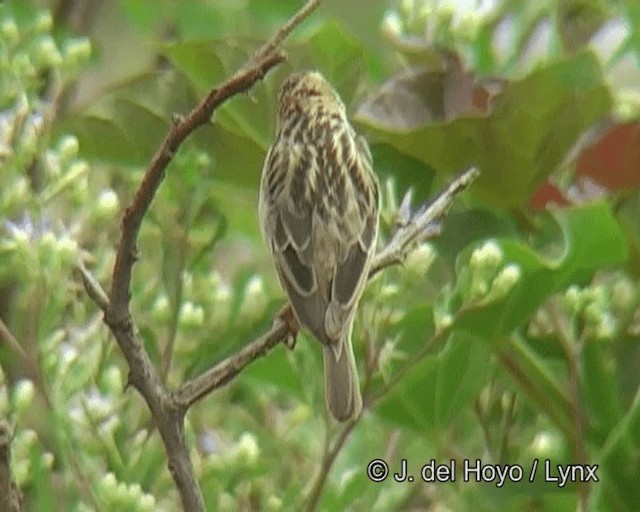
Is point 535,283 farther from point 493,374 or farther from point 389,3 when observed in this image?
point 389,3

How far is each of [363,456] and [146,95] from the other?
572 millimetres

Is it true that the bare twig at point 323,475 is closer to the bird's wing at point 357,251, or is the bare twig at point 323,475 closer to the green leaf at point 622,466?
the bird's wing at point 357,251

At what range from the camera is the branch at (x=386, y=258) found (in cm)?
134

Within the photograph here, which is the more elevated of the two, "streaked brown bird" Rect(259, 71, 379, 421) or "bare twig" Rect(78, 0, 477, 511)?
"bare twig" Rect(78, 0, 477, 511)

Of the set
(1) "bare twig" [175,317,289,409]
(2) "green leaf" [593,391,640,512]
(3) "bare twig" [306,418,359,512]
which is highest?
(1) "bare twig" [175,317,289,409]

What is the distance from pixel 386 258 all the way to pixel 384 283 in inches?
2.5

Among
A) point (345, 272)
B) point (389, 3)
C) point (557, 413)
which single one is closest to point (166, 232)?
point (345, 272)

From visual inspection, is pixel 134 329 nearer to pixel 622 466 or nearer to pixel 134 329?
pixel 134 329

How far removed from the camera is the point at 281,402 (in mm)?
2273

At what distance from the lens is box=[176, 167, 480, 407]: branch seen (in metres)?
1.34

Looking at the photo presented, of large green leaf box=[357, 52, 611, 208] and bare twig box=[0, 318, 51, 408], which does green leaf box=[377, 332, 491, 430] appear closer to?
large green leaf box=[357, 52, 611, 208]

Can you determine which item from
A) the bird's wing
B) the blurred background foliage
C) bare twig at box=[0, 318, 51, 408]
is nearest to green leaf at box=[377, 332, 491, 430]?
the blurred background foliage

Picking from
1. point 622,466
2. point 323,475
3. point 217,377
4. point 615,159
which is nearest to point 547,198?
point 615,159

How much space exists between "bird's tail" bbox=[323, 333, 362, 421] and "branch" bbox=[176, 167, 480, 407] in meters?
0.08
